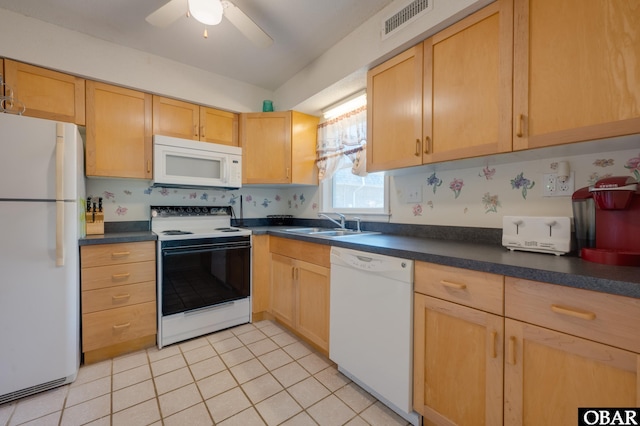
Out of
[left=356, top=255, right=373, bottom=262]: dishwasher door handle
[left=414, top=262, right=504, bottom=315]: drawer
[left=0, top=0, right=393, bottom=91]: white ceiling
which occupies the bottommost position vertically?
[left=414, top=262, right=504, bottom=315]: drawer

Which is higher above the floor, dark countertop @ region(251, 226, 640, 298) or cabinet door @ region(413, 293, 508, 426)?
dark countertop @ region(251, 226, 640, 298)

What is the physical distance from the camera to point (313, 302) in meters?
1.93

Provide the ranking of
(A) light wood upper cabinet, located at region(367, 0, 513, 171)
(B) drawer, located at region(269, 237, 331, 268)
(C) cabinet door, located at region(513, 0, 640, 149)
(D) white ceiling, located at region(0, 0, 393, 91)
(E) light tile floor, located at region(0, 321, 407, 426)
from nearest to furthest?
(C) cabinet door, located at region(513, 0, 640, 149)
(A) light wood upper cabinet, located at region(367, 0, 513, 171)
(E) light tile floor, located at region(0, 321, 407, 426)
(D) white ceiling, located at region(0, 0, 393, 91)
(B) drawer, located at region(269, 237, 331, 268)

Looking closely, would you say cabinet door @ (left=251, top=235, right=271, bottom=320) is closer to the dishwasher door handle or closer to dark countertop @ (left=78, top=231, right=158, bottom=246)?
dark countertop @ (left=78, top=231, right=158, bottom=246)

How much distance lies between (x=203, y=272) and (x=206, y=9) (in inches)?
70.3

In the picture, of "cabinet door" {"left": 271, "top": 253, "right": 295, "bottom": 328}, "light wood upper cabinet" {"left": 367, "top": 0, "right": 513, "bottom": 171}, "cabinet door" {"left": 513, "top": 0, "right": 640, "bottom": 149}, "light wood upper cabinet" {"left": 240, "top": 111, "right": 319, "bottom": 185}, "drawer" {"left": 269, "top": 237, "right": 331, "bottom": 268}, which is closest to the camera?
"cabinet door" {"left": 513, "top": 0, "right": 640, "bottom": 149}

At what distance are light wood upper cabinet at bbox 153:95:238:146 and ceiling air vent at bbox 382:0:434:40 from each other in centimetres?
167

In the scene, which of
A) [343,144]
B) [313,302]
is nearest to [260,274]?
[313,302]

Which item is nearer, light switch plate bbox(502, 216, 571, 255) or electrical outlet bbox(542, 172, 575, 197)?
light switch plate bbox(502, 216, 571, 255)

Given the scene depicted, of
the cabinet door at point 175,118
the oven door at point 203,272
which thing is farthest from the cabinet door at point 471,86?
the cabinet door at point 175,118

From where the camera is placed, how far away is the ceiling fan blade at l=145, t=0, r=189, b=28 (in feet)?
4.62

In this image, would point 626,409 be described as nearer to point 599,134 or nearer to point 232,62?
point 599,134

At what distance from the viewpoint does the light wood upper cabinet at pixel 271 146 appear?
264 centimetres

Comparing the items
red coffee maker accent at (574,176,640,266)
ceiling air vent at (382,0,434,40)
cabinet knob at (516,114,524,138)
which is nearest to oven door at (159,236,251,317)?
ceiling air vent at (382,0,434,40)
